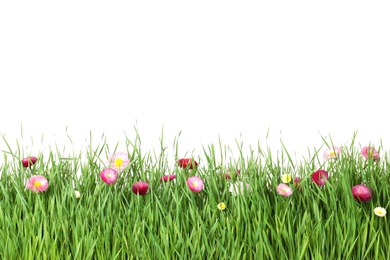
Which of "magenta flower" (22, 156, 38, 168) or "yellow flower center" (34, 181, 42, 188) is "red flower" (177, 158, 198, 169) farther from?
"magenta flower" (22, 156, 38, 168)

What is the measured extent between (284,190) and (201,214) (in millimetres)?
401

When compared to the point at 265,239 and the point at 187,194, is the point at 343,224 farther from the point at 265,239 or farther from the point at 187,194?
the point at 187,194

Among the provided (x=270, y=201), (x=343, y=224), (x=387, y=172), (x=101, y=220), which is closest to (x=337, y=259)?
(x=343, y=224)

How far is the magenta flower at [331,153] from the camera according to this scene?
3.45 m

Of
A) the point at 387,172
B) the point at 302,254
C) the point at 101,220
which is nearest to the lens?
the point at 302,254

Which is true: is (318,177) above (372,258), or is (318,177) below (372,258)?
above

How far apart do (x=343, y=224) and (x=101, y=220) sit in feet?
3.60

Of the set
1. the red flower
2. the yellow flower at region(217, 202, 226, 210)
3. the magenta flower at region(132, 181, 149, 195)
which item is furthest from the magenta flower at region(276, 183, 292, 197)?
the magenta flower at region(132, 181, 149, 195)

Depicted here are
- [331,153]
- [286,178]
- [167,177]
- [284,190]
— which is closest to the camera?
[284,190]

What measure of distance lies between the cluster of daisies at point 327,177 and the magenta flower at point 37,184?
3.73 ft

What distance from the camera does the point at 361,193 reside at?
3.01m

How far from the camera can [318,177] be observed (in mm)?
3207

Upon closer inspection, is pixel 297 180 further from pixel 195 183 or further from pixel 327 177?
pixel 195 183

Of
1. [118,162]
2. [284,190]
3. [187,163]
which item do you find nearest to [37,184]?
[118,162]
